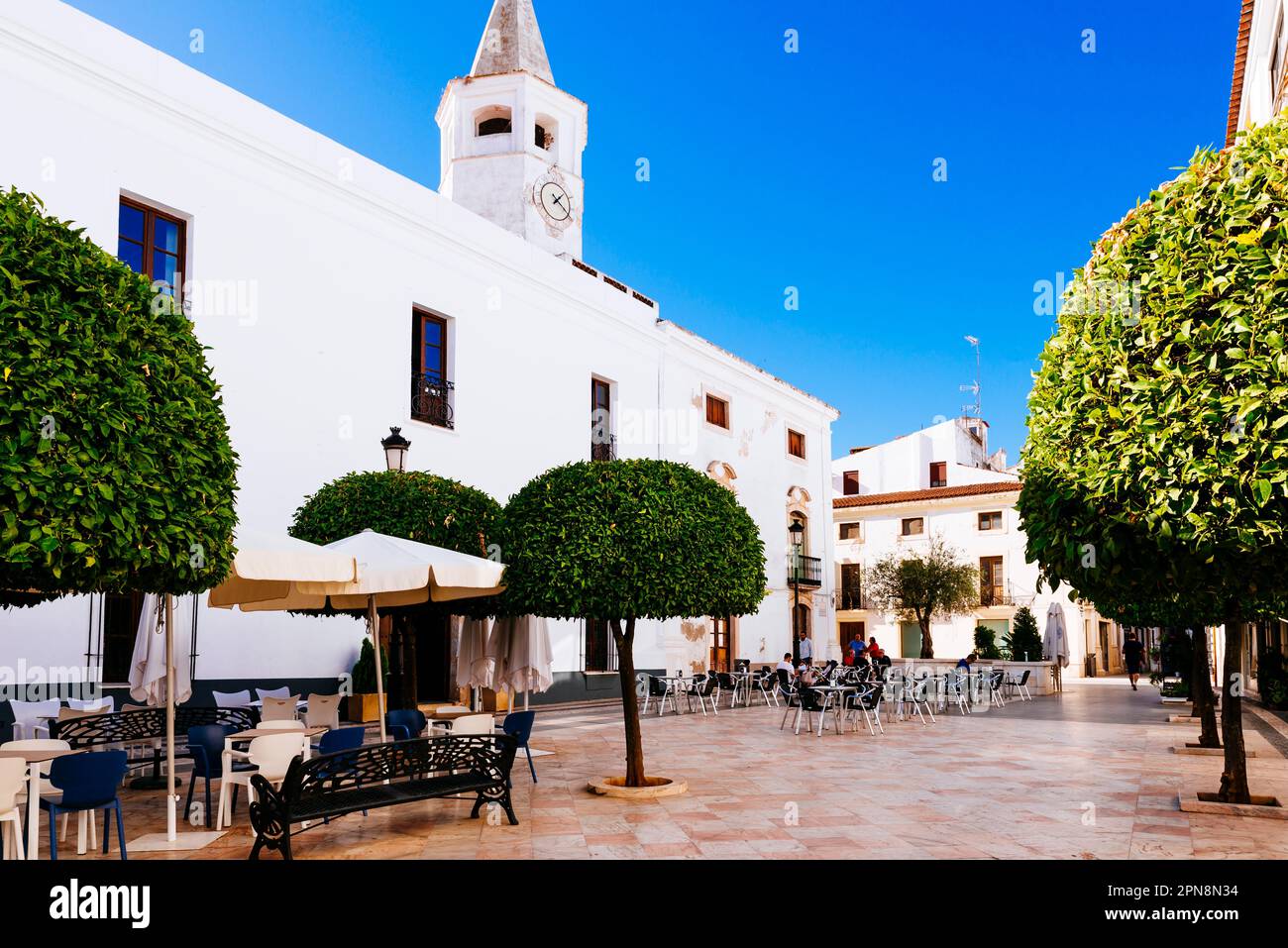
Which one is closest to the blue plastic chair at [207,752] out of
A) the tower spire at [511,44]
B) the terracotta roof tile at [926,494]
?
the tower spire at [511,44]

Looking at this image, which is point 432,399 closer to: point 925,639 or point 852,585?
point 925,639

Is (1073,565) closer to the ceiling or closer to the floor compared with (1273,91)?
closer to the floor

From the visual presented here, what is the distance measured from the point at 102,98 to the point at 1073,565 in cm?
1205

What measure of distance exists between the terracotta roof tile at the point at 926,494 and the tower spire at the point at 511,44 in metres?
20.8

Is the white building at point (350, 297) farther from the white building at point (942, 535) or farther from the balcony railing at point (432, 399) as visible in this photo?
the white building at point (942, 535)

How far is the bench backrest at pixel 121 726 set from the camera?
25.5 ft

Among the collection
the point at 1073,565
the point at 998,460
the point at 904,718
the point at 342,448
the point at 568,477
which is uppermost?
the point at 998,460

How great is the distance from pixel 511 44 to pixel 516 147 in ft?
10.9

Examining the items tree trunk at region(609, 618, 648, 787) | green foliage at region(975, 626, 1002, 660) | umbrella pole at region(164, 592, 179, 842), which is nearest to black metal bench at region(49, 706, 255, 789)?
umbrella pole at region(164, 592, 179, 842)

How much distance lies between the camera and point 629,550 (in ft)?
25.3

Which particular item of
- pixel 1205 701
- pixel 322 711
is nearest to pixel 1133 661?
pixel 1205 701
